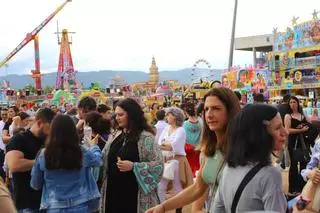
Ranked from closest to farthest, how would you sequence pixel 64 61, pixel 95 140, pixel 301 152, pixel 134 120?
1. pixel 134 120
2. pixel 95 140
3. pixel 301 152
4. pixel 64 61

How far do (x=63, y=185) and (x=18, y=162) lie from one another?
0.46 m

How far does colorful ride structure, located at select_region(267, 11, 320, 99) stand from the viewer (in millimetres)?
30188

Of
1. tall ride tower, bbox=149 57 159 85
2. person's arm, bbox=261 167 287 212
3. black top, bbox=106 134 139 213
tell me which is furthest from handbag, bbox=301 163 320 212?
tall ride tower, bbox=149 57 159 85

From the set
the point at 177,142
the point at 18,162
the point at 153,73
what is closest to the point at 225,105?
the point at 18,162

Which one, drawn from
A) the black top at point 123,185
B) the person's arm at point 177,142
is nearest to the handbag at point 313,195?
the black top at point 123,185

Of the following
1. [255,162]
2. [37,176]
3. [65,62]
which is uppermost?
[255,162]

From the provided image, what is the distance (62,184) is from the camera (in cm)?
360

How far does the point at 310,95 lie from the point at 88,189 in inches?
1096

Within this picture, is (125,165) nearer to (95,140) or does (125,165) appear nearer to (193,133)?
(95,140)

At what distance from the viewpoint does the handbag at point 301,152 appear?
6621mm

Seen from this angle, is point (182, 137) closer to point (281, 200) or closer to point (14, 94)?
point (281, 200)

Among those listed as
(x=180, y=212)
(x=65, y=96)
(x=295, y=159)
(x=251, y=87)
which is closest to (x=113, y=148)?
(x=180, y=212)

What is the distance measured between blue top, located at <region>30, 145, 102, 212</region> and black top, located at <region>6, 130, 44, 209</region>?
192 millimetres

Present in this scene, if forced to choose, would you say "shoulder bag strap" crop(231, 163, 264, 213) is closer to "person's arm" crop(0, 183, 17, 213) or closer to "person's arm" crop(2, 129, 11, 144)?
"person's arm" crop(0, 183, 17, 213)
